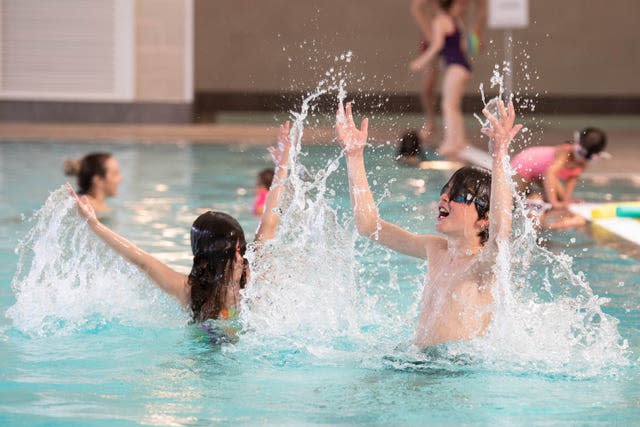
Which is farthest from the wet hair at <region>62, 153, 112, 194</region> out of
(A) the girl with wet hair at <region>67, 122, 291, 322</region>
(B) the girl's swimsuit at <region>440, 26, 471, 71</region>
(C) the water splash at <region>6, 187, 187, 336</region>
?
(B) the girl's swimsuit at <region>440, 26, 471, 71</region>

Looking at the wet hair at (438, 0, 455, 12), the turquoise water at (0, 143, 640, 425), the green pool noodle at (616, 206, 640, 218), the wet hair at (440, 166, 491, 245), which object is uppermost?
the wet hair at (438, 0, 455, 12)

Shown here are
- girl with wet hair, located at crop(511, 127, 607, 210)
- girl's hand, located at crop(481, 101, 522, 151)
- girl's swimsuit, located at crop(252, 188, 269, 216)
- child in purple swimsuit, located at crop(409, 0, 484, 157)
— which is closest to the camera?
girl's hand, located at crop(481, 101, 522, 151)

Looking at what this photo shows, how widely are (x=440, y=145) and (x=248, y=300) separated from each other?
8.72 meters

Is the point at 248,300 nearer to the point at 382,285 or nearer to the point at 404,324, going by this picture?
the point at 404,324

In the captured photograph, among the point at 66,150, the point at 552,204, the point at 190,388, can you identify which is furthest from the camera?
the point at 66,150

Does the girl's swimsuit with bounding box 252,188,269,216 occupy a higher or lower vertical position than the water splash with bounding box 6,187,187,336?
higher

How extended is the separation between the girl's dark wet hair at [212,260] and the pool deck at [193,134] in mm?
8565

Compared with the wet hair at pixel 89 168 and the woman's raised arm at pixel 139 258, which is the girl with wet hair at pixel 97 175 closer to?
the wet hair at pixel 89 168

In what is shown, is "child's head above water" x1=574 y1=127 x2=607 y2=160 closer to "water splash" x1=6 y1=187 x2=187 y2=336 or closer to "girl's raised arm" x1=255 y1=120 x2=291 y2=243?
"girl's raised arm" x1=255 y1=120 x2=291 y2=243

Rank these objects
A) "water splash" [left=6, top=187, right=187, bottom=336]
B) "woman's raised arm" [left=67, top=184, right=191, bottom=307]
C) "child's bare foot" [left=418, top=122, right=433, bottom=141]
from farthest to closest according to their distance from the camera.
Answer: "child's bare foot" [left=418, top=122, right=433, bottom=141], "water splash" [left=6, top=187, right=187, bottom=336], "woman's raised arm" [left=67, top=184, right=191, bottom=307]

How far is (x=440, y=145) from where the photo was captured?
1377cm

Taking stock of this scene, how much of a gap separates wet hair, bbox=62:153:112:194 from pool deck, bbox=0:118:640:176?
5097mm

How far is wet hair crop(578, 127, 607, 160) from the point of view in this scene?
8773 mm

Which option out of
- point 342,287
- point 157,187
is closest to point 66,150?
point 157,187
